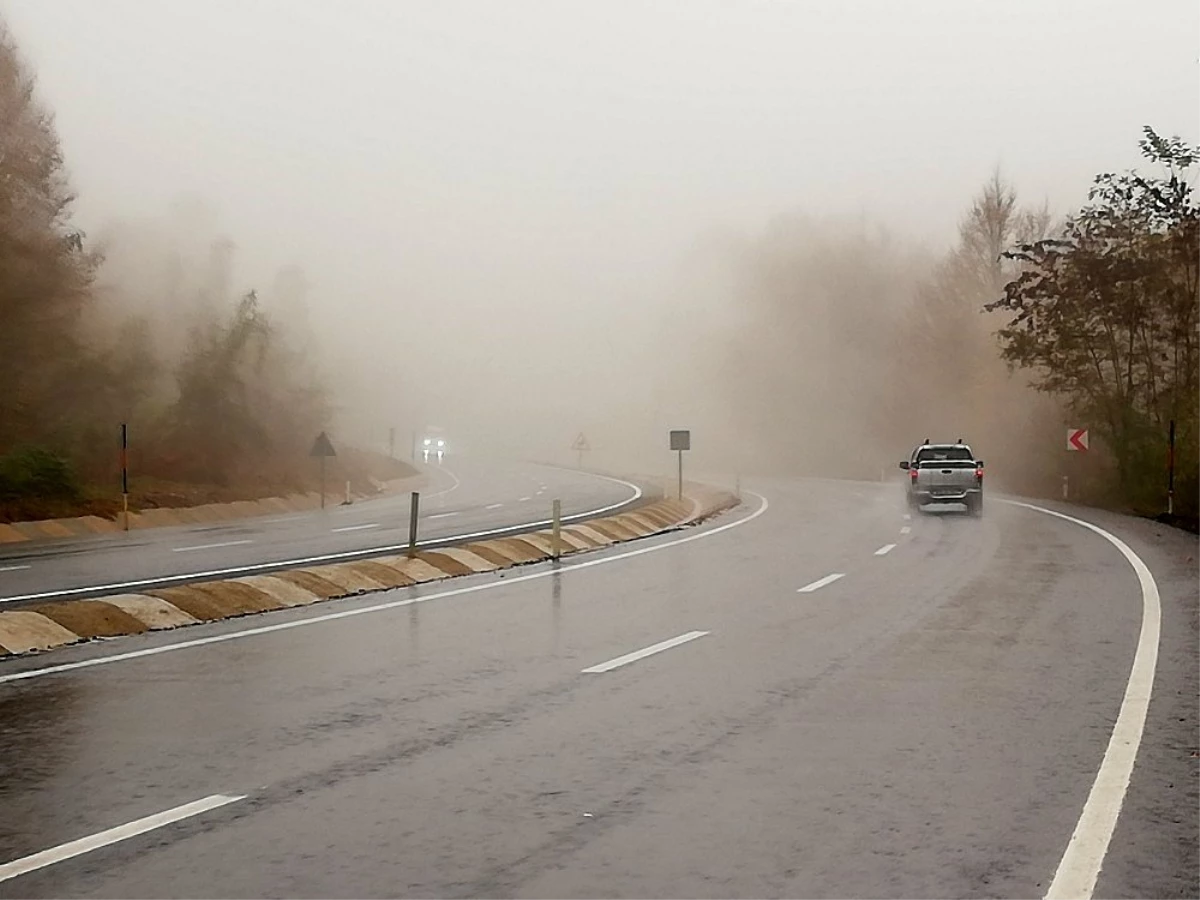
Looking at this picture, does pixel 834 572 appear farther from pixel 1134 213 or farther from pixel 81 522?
pixel 1134 213

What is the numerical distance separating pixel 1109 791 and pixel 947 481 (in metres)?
28.8

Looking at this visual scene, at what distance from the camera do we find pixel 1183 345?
40.0m

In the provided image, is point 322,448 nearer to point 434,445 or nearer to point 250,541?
point 250,541

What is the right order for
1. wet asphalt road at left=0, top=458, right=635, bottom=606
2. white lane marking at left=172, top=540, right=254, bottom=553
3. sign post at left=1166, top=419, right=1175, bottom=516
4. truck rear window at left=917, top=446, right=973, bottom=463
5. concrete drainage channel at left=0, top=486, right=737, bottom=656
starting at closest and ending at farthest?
concrete drainage channel at left=0, top=486, right=737, bottom=656 < wet asphalt road at left=0, top=458, right=635, bottom=606 < white lane marking at left=172, top=540, right=254, bottom=553 < sign post at left=1166, top=419, right=1175, bottom=516 < truck rear window at left=917, top=446, right=973, bottom=463

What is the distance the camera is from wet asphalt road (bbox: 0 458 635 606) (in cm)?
1847

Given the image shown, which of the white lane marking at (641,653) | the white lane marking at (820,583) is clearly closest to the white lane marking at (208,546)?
the white lane marking at (820,583)

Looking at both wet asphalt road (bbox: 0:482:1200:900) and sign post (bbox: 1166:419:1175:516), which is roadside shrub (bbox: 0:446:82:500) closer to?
wet asphalt road (bbox: 0:482:1200:900)

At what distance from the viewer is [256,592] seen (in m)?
15.5

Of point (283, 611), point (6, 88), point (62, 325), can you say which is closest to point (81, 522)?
point (62, 325)

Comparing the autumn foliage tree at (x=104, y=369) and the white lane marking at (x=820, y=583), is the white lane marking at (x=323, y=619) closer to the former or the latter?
the white lane marking at (x=820, y=583)

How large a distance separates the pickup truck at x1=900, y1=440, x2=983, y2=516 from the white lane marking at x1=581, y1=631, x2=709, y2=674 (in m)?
22.9

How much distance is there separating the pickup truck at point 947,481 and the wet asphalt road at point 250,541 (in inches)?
325

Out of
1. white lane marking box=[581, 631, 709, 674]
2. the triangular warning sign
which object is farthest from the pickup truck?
white lane marking box=[581, 631, 709, 674]

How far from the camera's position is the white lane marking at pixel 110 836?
18.4 feet
